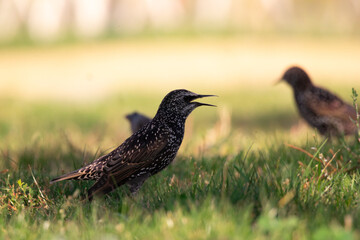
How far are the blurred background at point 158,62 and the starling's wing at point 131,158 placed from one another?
43.7 inches

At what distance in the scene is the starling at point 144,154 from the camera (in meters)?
5.19

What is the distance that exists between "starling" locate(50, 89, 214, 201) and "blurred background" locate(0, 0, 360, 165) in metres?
1.11

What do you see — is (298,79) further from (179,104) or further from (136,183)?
(136,183)

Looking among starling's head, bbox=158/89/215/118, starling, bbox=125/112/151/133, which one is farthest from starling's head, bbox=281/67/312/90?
starling's head, bbox=158/89/215/118

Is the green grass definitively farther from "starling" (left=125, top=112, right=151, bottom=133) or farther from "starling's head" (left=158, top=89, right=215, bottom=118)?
"starling" (left=125, top=112, right=151, bottom=133)

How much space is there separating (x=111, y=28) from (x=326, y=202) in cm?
3131

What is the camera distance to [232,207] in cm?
413

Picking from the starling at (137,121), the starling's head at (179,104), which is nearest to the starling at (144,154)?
the starling's head at (179,104)

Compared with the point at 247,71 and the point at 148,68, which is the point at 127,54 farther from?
the point at 247,71

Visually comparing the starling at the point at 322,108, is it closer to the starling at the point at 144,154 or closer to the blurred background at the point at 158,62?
the blurred background at the point at 158,62

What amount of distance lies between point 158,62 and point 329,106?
15.4 metres

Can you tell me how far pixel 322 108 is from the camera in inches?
286

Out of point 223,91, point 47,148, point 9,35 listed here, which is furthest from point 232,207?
point 9,35

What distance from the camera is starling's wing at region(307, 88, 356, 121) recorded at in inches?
283
